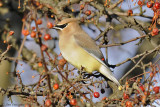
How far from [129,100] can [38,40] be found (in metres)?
1.14

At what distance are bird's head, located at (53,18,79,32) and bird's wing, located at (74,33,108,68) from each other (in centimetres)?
14

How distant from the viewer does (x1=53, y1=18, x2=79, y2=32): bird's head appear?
4238 millimetres

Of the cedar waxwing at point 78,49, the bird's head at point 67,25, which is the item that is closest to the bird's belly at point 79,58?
the cedar waxwing at point 78,49

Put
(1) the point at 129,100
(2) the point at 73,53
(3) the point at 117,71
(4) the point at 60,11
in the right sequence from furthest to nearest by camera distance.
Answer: (3) the point at 117,71 → (4) the point at 60,11 → (2) the point at 73,53 → (1) the point at 129,100

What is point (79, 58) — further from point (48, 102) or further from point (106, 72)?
point (48, 102)

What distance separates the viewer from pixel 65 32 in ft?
14.3

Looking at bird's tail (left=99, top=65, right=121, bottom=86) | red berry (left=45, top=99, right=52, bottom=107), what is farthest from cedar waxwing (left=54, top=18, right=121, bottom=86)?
red berry (left=45, top=99, right=52, bottom=107)

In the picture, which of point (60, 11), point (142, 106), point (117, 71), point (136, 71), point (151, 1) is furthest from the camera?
point (117, 71)

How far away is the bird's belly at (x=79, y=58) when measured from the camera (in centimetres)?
411

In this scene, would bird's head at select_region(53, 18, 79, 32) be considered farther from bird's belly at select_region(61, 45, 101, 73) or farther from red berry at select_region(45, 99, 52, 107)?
red berry at select_region(45, 99, 52, 107)

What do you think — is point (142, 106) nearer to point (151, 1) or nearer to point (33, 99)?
point (33, 99)

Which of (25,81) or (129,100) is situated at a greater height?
(25,81)

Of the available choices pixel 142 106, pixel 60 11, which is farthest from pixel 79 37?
pixel 142 106

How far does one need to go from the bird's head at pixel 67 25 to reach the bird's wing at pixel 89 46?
0.14 m
